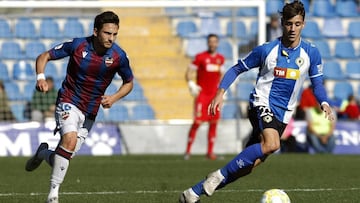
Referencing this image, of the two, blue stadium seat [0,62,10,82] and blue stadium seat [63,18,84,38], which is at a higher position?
blue stadium seat [63,18,84,38]

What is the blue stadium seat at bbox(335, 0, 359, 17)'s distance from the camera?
79.5 feet

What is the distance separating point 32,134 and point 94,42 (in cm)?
1012

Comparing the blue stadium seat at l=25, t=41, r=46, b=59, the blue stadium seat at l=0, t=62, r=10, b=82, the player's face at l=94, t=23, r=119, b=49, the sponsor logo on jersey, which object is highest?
the player's face at l=94, t=23, r=119, b=49

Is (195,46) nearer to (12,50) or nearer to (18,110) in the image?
(12,50)

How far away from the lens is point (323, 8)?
2417 cm

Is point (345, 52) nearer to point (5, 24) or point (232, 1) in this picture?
point (232, 1)

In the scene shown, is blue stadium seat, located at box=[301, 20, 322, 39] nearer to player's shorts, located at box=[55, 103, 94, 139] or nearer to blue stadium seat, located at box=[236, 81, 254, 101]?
blue stadium seat, located at box=[236, 81, 254, 101]

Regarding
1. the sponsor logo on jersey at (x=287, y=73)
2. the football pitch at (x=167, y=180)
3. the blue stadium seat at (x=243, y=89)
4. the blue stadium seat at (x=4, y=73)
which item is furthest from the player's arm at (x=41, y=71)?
the blue stadium seat at (x=243, y=89)

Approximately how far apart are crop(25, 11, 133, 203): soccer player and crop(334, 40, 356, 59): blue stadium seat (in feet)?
46.7

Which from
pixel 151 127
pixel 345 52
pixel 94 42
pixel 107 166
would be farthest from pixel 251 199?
pixel 345 52

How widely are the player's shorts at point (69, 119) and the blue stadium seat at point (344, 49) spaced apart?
573 inches

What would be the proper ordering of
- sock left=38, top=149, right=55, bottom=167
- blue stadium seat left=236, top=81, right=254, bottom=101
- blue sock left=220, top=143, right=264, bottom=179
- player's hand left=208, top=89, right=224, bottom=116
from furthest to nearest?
blue stadium seat left=236, top=81, right=254, bottom=101, sock left=38, top=149, right=55, bottom=167, blue sock left=220, top=143, right=264, bottom=179, player's hand left=208, top=89, right=224, bottom=116

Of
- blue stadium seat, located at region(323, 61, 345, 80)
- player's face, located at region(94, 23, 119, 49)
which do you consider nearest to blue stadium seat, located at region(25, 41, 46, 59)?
blue stadium seat, located at region(323, 61, 345, 80)

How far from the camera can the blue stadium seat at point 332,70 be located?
23250mm
